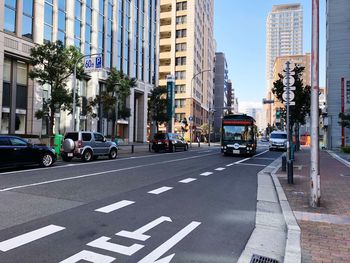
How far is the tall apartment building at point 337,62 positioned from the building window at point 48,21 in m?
33.9

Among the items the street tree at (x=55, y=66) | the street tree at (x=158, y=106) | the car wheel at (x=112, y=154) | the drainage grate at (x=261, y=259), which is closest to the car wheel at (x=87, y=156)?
the car wheel at (x=112, y=154)

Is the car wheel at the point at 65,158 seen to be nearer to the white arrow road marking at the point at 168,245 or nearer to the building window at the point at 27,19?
the white arrow road marking at the point at 168,245

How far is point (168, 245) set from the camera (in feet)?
16.4

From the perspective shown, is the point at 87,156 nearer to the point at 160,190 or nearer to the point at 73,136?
the point at 73,136

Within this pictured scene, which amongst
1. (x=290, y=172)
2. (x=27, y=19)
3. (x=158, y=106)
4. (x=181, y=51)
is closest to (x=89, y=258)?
(x=290, y=172)

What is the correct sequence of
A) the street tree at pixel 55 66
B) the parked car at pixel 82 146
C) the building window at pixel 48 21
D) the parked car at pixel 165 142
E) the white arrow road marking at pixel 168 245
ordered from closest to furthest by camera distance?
the white arrow road marking at pixel 168 245
the parked car at pixel 82 146
the street tree at pixel 55 66
the building window at pixel 48 21
the parked car at pixel 165 142

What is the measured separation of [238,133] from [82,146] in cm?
1168

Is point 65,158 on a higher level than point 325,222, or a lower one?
higher

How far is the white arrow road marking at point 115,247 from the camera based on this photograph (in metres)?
4.69

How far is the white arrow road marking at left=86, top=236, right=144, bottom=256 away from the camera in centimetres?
469

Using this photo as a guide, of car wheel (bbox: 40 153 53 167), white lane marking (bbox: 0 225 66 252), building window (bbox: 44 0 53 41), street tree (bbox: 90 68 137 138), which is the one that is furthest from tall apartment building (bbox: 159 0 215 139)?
white lane marking (bbox: 0 225 66 252)

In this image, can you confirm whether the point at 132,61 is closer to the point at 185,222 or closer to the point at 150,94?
the point at 150,94

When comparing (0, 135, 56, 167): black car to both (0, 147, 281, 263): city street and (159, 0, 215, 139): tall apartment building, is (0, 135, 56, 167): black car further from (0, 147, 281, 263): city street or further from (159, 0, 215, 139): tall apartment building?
(159, 0, 215, 139): tall apartment building

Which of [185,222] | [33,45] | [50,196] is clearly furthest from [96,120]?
[185,222]
